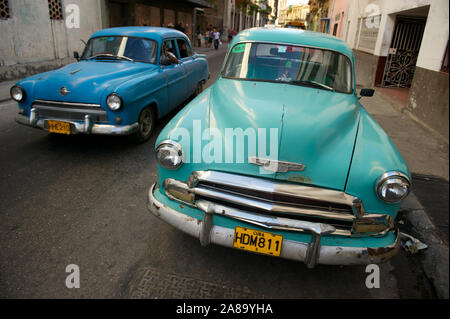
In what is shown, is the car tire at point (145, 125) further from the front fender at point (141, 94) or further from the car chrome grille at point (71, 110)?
the car chrome grille at point (71, 110)

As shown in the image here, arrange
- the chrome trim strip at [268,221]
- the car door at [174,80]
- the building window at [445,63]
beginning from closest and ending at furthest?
the chrome trim strip at [268,221] → the car door at [174,80] → the building window at [445,63]

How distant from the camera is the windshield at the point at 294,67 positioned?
3201 millimetres

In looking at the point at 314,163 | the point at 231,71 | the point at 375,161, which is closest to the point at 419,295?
the point at 375,161

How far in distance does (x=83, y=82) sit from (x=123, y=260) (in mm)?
2693

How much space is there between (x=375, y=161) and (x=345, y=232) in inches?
21.7

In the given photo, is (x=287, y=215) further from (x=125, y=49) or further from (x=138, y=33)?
(x=138, y=33)

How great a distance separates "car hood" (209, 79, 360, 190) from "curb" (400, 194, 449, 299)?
1.20 meters

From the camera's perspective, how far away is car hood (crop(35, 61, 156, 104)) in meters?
4.03

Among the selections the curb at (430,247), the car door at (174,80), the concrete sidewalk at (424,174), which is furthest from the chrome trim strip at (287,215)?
the car door at (174,80)

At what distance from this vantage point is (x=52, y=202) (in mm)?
3227

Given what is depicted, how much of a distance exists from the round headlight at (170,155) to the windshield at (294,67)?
1397mm

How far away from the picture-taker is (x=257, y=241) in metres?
2.13

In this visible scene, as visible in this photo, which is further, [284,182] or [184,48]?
[184,48]

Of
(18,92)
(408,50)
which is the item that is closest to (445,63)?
(408,50)
